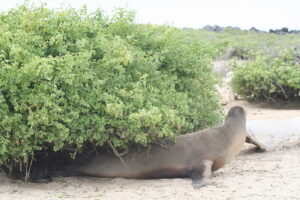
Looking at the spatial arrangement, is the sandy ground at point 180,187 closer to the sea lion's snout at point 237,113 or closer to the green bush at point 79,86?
the green bush at point 79,86

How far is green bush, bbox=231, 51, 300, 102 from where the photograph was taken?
1411 centimetres

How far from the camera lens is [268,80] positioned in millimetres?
14188

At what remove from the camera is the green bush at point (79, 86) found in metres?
6.02

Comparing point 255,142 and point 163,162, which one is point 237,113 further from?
point 163,162

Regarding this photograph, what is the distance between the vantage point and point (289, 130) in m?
9.37

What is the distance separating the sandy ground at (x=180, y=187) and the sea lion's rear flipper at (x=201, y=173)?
84 millimetres

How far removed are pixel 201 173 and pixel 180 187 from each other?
0.47 m

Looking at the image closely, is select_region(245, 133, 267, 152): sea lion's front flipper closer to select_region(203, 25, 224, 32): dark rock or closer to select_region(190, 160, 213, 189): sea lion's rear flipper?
select_region(190, 160, 213, 189): sea lion's rear flipper

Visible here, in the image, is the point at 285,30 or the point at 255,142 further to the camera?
the point at 285,30

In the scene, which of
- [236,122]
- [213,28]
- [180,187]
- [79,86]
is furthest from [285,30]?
[79,86]

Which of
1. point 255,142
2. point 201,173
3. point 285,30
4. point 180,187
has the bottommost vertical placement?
point 180,187

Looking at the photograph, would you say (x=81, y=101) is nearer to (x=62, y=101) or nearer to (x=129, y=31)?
(x=62, y=101)

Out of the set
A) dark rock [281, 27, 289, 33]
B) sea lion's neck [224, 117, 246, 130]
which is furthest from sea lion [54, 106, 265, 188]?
dark rock [281, 27, 289, 33]

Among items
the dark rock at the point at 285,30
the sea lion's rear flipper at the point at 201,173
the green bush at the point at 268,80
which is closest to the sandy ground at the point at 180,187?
the sea lion's rear flipper at the point at 201,173
